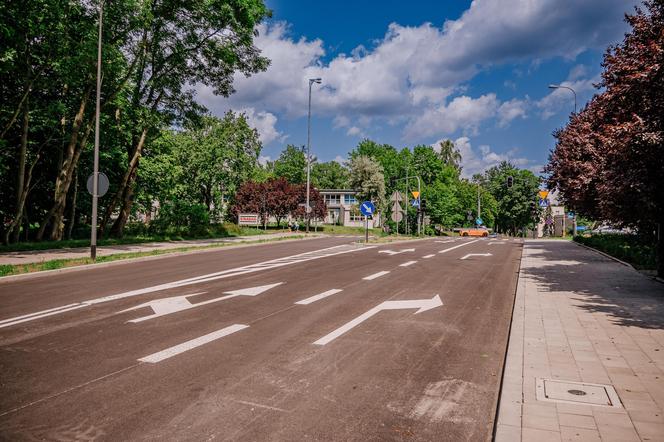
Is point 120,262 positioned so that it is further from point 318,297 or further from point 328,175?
point 328,175

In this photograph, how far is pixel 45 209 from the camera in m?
27.6

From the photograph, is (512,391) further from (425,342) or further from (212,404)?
(212,404)

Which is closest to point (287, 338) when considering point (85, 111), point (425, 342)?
point (425, 342)

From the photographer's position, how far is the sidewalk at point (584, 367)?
3572 millimetres

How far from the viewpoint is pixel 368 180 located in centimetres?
6962

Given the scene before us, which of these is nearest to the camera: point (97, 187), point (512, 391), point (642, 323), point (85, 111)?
point (512, 391)

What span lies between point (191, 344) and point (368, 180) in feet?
213

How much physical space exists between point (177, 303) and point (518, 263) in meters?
13.6

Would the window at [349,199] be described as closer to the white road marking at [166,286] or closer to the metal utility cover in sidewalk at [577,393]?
the white road marking at [166,286]

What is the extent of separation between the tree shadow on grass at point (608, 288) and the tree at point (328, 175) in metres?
89.6

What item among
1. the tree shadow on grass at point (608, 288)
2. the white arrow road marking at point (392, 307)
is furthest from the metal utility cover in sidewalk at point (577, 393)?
the tree shadow on grass at point (608, 288)

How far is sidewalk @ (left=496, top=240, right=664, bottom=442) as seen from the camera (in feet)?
11.7

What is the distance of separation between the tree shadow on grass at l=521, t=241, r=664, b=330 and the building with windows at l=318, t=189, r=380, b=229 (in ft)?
210

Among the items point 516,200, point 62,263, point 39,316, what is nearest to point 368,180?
point 516,200
